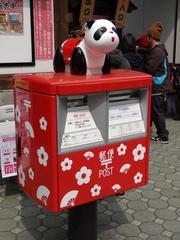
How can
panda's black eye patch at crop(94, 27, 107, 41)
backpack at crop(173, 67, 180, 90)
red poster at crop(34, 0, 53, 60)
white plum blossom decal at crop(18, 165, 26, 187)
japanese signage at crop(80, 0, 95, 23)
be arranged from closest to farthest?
panda's black eye patch at crop(94, 27, 107, 41), white plum blossom decal at crop(18, 165, 26, 187), red poster at crop(34, 0, 53, 60), japanese signage at crop(80, 0, 95, 23), backpack at crop(173, 67, 180, 90)

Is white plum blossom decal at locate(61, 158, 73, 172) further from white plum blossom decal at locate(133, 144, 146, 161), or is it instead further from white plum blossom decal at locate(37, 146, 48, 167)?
white plum blossom decal at locate(133, 144, 146, 161)

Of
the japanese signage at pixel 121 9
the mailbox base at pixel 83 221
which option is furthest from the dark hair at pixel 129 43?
the mailbox base at pixel 83 221

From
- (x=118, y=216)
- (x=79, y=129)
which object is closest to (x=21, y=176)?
(x=79, y=129)

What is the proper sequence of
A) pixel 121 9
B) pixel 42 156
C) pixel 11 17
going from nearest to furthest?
pixel 42 156, pixel 11 17, pixel 121 9

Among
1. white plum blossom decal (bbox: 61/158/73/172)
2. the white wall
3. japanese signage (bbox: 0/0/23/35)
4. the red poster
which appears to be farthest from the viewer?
the white wall

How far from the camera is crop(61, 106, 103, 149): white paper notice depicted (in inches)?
95.4

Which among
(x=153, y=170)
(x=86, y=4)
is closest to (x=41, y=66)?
(x=153, y=170)

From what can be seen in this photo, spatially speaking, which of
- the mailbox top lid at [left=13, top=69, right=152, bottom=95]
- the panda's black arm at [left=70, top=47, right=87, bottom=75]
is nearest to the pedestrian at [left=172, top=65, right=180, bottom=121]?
the mailbox top lid at [left=13, top=69, right=152, bottom=95]

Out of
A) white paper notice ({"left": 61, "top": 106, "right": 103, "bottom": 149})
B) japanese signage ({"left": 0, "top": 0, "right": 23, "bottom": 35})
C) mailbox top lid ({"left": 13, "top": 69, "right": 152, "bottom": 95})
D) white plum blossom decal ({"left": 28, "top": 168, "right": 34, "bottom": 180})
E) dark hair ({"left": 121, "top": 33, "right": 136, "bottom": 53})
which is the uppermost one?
japanese signage ({"left": 0, "top": 0, "right": 23, "bottom": 35})

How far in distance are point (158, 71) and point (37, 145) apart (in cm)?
418

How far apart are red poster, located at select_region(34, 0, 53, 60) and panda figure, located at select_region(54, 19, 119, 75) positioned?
2.12 m

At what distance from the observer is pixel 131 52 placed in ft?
20.1

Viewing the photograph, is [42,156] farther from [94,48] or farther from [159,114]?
[159,114]

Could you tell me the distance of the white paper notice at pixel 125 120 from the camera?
2.64 m
